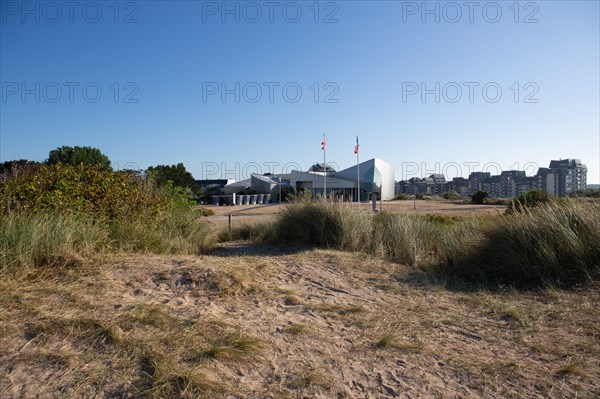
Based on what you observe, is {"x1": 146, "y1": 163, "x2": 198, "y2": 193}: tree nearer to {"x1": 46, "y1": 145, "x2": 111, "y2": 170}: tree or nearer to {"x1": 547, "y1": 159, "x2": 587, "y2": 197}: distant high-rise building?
{"x1": 46, "y1": 145, "x2": 111, "y2": 170}: tree

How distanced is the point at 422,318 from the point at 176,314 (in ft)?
8.44

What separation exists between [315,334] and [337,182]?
205ft

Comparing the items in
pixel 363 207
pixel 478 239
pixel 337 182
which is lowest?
pixel 478 239

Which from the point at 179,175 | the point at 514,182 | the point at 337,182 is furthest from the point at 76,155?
the point at 514,182

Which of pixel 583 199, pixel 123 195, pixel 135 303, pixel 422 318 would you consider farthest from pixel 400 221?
pixel 135 303

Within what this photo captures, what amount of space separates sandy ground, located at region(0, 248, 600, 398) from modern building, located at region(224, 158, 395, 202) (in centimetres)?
5562

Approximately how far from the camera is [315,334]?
12.3ft

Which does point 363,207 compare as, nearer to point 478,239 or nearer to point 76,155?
point 478,239

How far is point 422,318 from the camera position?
14.4 ft

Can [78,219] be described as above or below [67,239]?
above

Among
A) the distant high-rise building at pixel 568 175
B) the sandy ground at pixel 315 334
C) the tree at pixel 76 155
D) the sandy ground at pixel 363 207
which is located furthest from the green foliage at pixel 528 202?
the tree at pixel 76 155

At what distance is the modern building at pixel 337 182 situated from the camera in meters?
63.8

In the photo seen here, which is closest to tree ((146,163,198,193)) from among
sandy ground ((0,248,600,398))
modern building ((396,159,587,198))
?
modern building ((396,159,587,198))

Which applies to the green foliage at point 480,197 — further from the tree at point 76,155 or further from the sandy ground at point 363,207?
the tree at point 76,155
